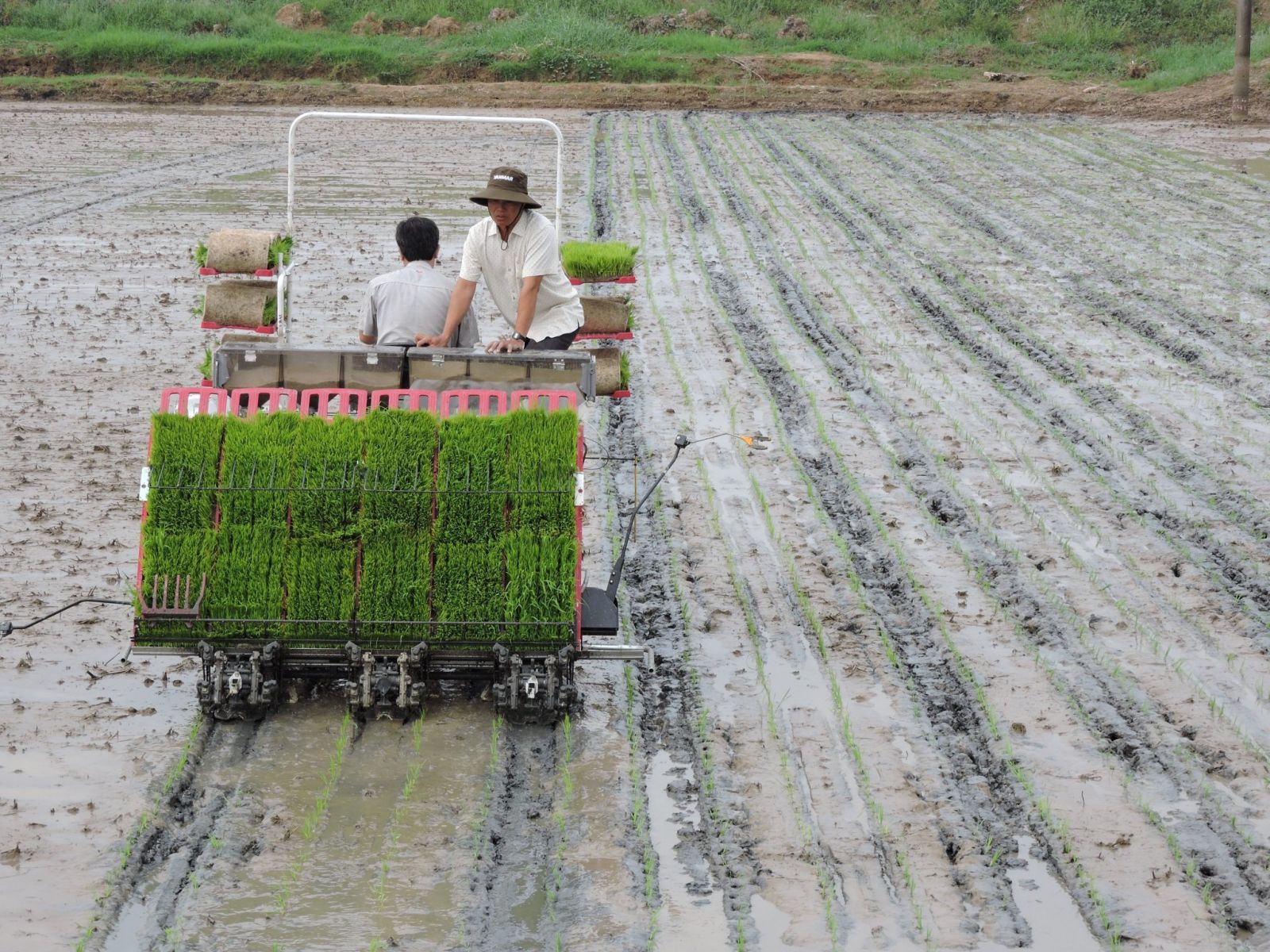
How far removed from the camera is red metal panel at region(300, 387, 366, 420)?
21.5 ft

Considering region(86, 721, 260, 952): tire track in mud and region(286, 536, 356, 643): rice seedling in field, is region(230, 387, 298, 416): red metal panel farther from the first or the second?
region(86, 721, 260, 952): tire track in mud

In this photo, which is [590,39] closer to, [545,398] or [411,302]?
[411,302]

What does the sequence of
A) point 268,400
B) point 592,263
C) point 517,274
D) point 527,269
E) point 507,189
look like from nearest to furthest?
point 268,400 < point 507,189 < point 527,269 < point 517,274 < point 592,263

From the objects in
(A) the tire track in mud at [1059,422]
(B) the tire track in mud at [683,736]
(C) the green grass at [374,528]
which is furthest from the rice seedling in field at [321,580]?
(A) the tire track in mud at [1059,422]

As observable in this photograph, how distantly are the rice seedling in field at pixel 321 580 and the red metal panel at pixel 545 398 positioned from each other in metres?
0.91

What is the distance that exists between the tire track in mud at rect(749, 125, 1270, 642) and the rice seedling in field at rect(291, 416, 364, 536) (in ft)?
13.5

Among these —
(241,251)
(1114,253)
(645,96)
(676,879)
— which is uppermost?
(645,96)

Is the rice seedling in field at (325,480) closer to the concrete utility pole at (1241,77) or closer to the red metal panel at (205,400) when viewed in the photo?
the red metal panel at (205,400)

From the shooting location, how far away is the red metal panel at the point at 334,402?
6.56 metres

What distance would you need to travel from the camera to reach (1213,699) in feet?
22.3

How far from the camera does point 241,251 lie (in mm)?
9305

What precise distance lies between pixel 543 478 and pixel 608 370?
77.9 inches

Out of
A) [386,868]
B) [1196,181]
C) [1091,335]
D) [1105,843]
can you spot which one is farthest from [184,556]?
[1196,181]

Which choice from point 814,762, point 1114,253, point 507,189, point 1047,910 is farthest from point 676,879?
point 1114,253
